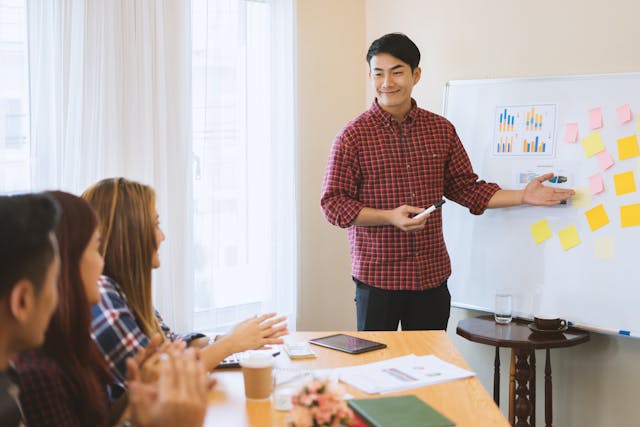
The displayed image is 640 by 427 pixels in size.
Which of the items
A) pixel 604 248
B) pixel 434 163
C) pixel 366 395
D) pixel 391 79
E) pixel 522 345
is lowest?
pixel 522 345

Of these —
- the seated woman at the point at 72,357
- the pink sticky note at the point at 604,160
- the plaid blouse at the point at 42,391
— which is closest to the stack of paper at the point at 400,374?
the seated woman at the point at 72,357

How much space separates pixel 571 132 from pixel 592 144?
11cm

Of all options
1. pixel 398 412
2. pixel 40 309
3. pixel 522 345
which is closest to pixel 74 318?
pixel 40 309

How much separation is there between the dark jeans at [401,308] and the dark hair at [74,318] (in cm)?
173

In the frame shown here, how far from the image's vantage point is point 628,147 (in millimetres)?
3016

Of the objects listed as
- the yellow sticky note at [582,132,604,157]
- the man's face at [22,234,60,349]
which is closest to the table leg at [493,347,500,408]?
the yellow sticky note at [582,132,604,157]

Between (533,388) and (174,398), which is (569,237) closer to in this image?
(533,388)

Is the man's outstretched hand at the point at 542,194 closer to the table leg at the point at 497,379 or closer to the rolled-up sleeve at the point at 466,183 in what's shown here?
the rolled-up sleeve at the point at 466,183

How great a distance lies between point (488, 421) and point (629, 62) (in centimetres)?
188

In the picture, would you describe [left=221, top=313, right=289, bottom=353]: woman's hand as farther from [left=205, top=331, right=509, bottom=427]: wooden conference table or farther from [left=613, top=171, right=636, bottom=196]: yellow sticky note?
[left=613, top=171, right=636, bottom=196]: yellow sticky note

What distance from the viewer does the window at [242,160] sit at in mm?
3652

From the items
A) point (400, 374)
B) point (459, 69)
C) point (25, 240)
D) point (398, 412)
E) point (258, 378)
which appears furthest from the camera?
point (459, 69)

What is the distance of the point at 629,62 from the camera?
9.93 ft

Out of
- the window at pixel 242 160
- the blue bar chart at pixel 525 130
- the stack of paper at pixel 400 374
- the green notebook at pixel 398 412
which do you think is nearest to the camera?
the green notebook at pixel 398 412
